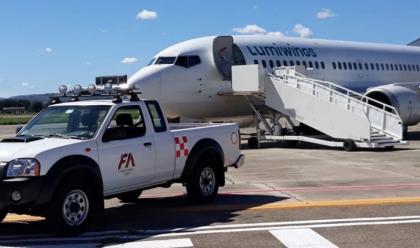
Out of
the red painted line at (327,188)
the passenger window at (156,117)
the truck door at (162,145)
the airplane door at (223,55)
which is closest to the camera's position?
the truck door at (162,145)

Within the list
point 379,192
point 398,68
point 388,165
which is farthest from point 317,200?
point 398,68

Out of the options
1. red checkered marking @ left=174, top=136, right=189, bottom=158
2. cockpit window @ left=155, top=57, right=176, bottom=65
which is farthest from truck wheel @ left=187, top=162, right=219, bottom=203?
cockpit window @ left=155, top=57, right=176, bottom=65

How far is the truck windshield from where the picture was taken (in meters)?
8.69

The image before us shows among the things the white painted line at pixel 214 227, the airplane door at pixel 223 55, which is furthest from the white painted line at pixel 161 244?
the airplane door at pixel 223 55

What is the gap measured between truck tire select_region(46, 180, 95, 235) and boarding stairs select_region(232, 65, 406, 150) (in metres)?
13.2

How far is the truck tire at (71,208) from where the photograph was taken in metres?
7.67

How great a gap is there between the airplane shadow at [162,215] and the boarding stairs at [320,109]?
31.9 ft

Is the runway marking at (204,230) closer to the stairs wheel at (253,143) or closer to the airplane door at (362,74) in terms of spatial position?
the stairs wheel at (253,143)

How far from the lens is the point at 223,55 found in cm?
2280

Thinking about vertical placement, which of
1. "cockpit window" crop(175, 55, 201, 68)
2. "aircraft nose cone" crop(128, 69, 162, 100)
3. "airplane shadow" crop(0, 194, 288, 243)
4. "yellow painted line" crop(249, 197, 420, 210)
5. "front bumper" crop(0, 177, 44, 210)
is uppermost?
"cockpit window" crop(175, 55, 201, 68)

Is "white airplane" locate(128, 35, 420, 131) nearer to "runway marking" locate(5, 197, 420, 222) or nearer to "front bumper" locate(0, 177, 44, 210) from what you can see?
"runway marking" locate(5, 197, 420, 222)

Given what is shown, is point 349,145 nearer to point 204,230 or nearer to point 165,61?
point 165,61

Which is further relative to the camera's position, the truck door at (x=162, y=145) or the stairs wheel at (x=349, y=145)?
the stairs wheel at (x=349, y=145)

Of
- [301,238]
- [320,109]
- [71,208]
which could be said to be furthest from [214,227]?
[320,109]
